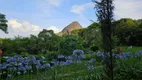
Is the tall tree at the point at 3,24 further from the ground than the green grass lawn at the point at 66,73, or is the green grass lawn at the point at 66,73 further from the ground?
the tall tree at the point at 3,24

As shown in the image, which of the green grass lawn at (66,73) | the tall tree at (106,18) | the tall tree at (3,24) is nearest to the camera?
the tall tree at (106,18)

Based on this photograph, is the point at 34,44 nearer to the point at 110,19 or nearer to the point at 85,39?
the point at 85,39

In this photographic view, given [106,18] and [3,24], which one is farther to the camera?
[3,24]

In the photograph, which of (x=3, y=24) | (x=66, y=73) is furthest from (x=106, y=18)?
(x=3, y=24)

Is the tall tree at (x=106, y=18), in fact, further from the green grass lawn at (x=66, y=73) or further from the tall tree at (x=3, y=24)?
the tall tree at (x=3, y=24)

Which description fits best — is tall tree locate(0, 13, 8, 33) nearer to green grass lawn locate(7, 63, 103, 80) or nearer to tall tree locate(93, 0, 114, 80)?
green grass lawn locate(7, 63, 103, 80)

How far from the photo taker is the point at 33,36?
20203 mm

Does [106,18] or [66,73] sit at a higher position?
[106,18]

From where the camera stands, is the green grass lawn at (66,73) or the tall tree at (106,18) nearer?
the tall tree at (106,18)

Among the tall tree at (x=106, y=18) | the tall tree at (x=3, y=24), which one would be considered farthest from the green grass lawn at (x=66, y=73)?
the tall tree at (x=3, y=24)

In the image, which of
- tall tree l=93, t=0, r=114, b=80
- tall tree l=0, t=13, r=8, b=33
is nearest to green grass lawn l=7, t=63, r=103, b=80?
tall tree l=93, t=0, r=114, b=80

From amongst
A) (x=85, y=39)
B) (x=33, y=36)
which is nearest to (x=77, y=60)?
(x=33, y=36)

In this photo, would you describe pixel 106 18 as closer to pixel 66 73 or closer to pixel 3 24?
pixel 66 73

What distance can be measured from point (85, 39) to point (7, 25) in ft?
23.9
